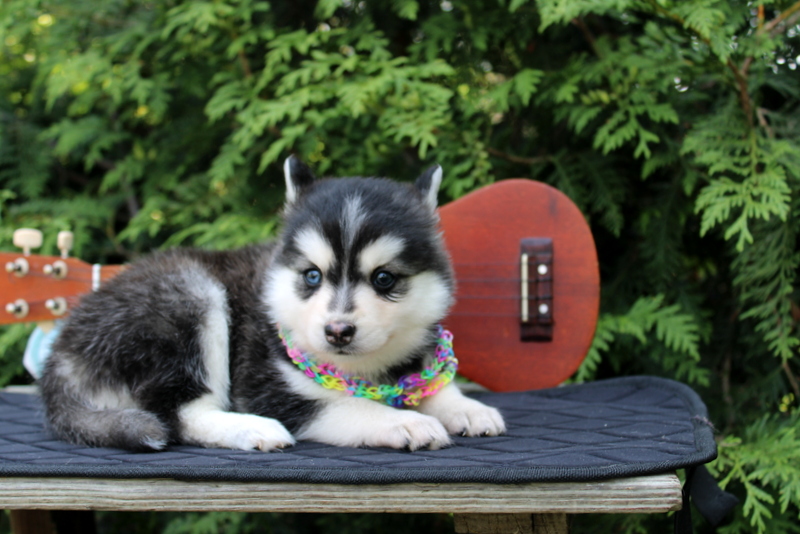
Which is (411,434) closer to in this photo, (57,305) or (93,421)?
(93,421)

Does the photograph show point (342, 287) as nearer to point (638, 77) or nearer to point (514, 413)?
point (514, 413)

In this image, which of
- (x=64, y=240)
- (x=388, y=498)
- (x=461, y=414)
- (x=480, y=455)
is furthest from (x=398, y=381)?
(x=64, y=240)

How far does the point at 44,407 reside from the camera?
7.84 ft

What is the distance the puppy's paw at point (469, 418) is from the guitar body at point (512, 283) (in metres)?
0.58

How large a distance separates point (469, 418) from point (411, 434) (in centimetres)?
31

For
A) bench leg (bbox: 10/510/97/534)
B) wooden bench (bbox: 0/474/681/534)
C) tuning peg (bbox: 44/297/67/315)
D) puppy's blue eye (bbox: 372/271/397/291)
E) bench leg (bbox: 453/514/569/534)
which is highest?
puppy's blue eye (bbox: 372/271/397/291)

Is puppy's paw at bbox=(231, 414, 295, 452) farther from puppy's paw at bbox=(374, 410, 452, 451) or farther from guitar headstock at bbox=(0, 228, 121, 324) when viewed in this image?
guitar headstock at bbox=(0, 228, 121, 324)

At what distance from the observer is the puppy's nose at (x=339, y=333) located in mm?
1930

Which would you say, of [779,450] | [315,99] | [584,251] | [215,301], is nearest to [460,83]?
[315,99]

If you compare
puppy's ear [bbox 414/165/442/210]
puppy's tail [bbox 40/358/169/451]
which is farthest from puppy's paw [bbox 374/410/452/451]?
puppy's ear [bbox 414/165/442/210]

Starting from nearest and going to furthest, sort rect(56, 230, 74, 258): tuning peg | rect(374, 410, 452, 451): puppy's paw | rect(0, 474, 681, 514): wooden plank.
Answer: rect(0, 474, 681, 514): wooden plank, rect(374, 410, 452, 451): puppy's paw, rect(56, 230, 74, 258): tuning peg

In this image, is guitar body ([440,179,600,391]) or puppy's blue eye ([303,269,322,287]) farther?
guitar body ([440,179,600,391])

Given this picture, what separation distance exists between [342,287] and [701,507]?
1.27 m

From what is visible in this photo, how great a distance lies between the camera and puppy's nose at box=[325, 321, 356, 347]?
6.33 ft
